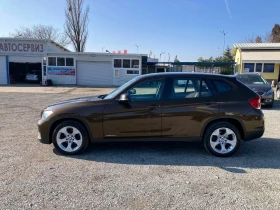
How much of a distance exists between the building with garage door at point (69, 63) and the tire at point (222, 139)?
20.6 m

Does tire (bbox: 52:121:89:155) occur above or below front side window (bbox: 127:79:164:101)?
below

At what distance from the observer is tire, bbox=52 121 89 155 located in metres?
4.62

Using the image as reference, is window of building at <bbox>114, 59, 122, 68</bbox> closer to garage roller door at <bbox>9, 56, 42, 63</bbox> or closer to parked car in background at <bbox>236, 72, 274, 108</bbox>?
garage roller door at <bbox>9, 56, 42, 63</bbox>

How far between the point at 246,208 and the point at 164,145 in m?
2.55

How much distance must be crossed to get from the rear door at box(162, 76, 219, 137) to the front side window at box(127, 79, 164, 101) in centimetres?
19

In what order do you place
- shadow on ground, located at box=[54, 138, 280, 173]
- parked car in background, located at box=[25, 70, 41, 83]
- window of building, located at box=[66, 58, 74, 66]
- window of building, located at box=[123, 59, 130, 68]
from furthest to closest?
parked car in background, located at box=[25, 70, 41, 83] < window of building, located at box=[66, 58, 74, 66] < window of building, located at box=[123, 59, 130, 68] < shadow on ground, located at box=[54, 138, 280, 173]

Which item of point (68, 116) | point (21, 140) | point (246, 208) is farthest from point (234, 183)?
point (21, 140)

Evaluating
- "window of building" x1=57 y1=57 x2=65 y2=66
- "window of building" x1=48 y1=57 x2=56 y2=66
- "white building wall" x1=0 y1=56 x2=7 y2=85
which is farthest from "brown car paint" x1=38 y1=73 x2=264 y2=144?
"white building wall" x1=0 y1=56 x2=7 y2=85

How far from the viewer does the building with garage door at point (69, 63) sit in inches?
979

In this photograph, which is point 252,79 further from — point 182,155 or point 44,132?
point 44,132

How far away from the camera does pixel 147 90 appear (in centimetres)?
481

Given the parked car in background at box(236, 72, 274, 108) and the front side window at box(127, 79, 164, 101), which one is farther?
the parked car in background at box(236, 72, 274, 108)

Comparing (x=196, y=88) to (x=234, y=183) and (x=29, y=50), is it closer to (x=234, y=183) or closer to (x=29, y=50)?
(x=234, y=183)

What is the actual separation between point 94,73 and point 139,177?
2297cm
